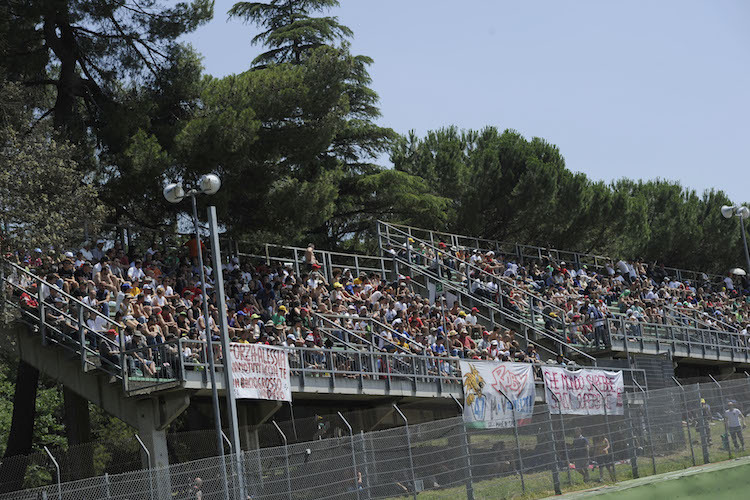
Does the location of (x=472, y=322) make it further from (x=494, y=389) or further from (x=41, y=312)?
(x=41, y=312)

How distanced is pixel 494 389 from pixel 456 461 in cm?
711

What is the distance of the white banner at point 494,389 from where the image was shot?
22.8 m

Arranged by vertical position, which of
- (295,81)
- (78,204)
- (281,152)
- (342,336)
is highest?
(295,81)

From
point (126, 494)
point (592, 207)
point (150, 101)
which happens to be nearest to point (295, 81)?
point (150, 101)

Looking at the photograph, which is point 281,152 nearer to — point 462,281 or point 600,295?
point 462,281

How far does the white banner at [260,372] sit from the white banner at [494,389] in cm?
408

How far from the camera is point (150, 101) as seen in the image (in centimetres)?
2888

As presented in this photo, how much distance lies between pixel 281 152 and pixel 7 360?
9.63m

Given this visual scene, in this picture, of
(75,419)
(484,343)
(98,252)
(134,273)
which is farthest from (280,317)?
(484,343)

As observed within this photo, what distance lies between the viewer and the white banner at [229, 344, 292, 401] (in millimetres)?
19812

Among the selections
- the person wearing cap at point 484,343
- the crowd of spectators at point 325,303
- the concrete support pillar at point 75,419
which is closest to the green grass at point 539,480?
the crowd of spectators at point 325,303

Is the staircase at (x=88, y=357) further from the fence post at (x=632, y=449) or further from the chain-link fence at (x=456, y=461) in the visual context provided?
the fence post at (x=632, y=449)

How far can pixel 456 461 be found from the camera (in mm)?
16328

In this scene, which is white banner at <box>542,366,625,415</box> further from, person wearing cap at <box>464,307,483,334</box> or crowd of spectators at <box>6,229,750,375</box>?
person wearing cap at <box>464,307,483,334</box>
